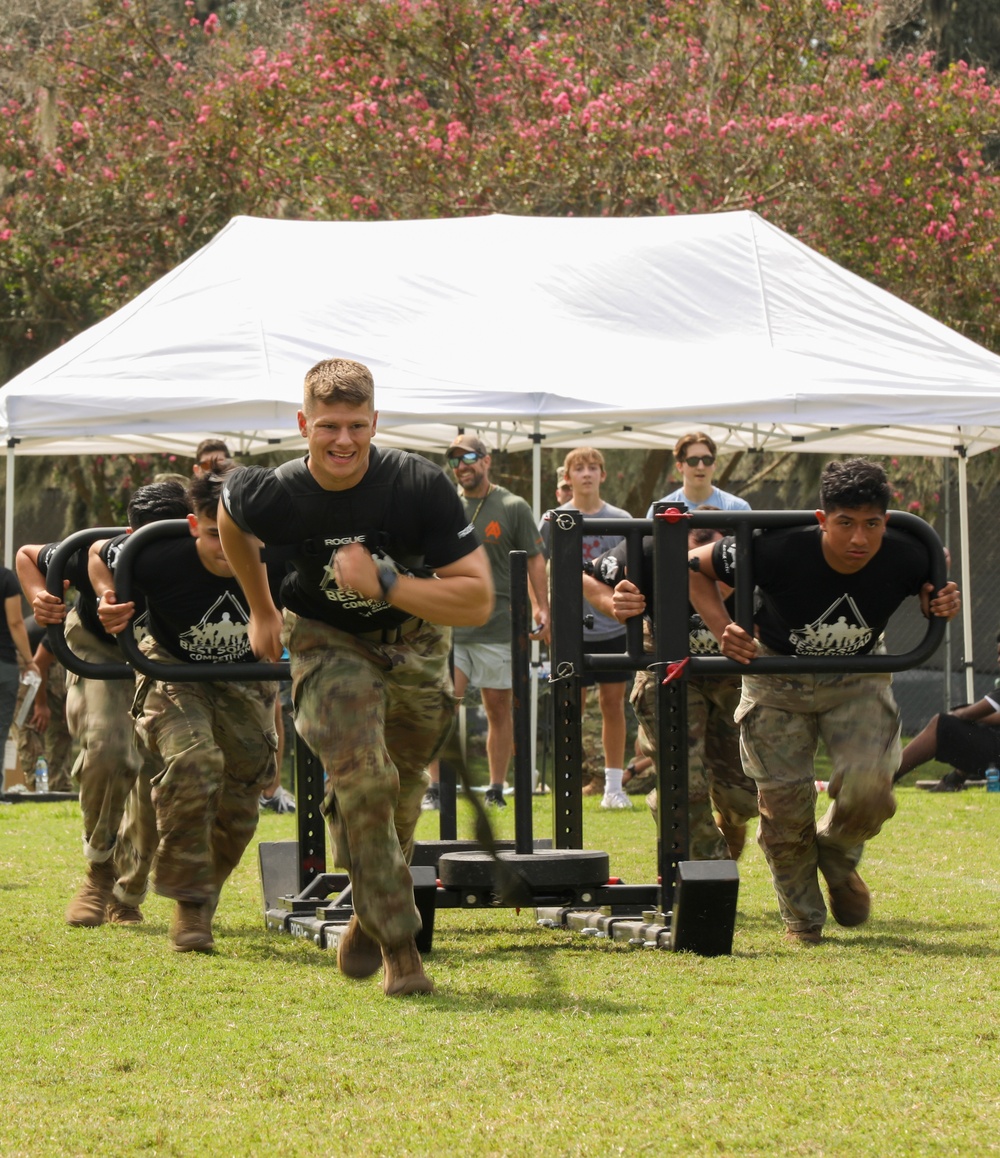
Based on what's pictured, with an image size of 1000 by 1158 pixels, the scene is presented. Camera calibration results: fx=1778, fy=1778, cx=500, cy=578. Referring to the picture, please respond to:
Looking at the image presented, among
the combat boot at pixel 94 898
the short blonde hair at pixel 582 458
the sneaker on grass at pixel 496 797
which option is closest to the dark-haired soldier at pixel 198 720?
the combat boot at pixel 94 898

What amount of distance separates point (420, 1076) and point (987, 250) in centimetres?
1386

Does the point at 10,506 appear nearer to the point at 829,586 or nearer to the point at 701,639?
the point at 701,639

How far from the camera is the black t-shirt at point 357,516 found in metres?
4.97

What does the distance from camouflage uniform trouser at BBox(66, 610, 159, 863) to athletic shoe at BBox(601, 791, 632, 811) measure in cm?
452

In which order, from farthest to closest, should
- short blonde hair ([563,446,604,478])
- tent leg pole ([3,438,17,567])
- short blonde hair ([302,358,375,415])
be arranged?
tent leg pole ([3,438,17,567])
short blonde hair ([563,446,604,478])
short blonde hair ([302,358,375,415])

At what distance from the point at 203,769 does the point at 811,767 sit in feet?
7.00

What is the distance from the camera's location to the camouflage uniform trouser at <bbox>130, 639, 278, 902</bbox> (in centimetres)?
619

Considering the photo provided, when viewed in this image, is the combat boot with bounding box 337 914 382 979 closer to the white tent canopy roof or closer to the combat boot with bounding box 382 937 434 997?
the combat boot with bounding box 382 937 434 997

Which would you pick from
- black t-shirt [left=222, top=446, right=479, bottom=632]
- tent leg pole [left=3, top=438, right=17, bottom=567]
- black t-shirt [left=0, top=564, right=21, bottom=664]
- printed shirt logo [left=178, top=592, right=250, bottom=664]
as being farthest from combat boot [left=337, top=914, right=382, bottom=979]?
Answer: tent leg pole [left=3, top=438, right=17, bottom=567]

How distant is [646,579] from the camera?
21.1ft

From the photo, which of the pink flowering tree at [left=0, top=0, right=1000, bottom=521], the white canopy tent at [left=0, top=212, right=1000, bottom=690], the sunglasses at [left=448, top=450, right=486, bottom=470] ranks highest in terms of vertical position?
the pink flowering tree at [left=0, top=0, right=1000, bottom=521]

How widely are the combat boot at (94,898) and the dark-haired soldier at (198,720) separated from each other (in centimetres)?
65

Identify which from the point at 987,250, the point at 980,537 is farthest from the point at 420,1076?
the point at 980,537

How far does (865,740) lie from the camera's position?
613cm
